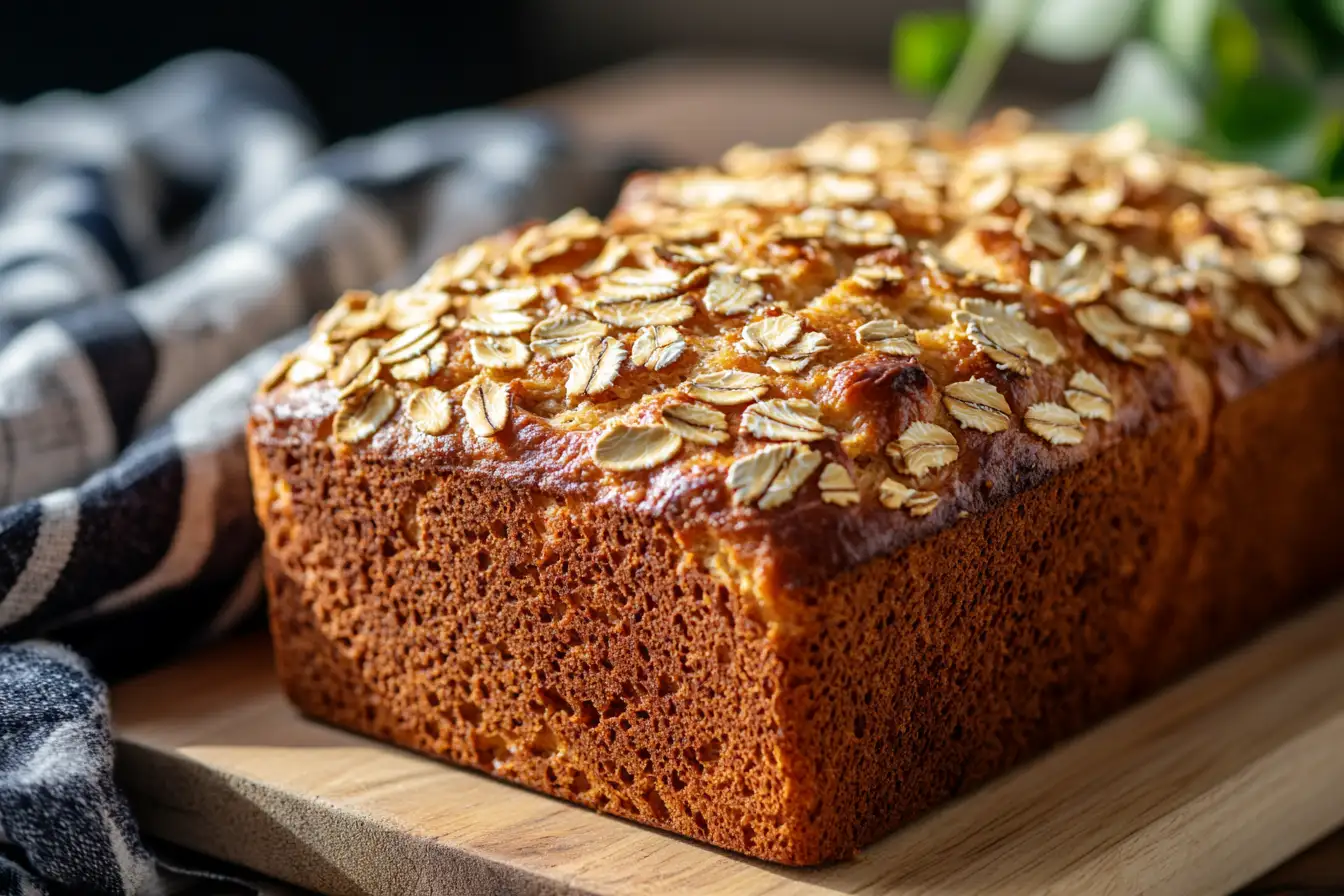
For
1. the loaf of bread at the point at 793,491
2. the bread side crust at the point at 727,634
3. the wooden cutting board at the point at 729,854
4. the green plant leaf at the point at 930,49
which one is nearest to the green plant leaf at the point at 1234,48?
the green plant leaf at the point at 930,49

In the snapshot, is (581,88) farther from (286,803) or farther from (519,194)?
(286,803)

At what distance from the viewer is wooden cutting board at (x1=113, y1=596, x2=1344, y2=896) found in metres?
1.22

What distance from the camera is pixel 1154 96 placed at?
87.9 inches

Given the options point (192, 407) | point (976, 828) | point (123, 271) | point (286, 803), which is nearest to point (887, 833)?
point (976, 828)

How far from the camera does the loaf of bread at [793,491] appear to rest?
1204 mm

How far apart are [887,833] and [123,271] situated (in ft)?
4.32

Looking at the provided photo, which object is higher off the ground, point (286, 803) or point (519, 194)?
point (519, 194)

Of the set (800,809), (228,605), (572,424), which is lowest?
(228,605)

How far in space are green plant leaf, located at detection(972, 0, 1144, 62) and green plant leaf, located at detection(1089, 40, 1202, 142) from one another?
68mm

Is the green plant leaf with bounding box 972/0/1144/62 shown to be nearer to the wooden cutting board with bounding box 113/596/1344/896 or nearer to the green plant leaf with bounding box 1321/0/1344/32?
the green plant leaf with bounding box 1321/0/1344/32

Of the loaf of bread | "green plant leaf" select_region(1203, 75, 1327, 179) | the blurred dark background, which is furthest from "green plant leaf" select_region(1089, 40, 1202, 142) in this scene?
the blurred dark background

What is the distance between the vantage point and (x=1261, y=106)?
6.92 feet

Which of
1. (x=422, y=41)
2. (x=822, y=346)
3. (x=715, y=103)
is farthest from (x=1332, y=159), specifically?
(x=422, y=41)

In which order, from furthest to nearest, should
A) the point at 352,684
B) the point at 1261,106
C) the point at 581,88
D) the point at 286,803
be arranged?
the point at 581,88 → the point at 1261,106 → the point at 352,684 → the point at 286,803
